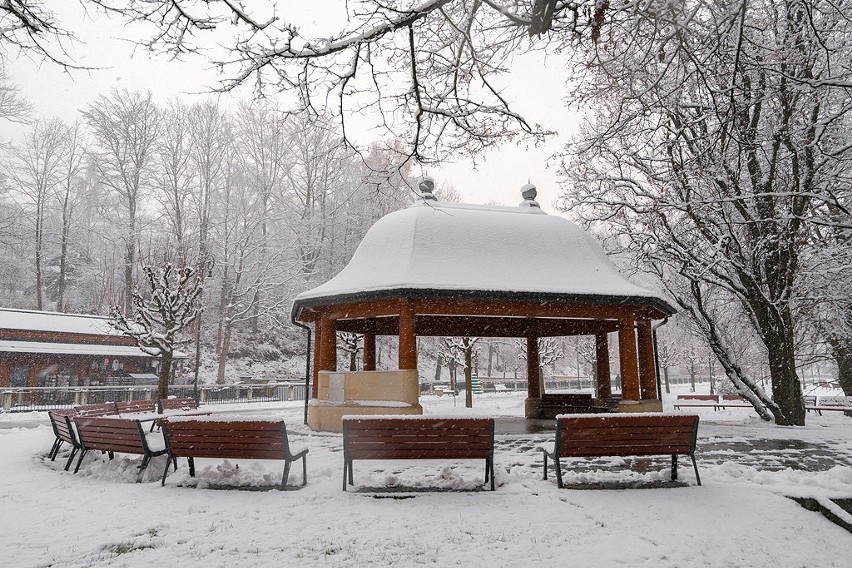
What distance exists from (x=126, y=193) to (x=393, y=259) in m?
27.2

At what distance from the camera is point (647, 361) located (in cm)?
1359

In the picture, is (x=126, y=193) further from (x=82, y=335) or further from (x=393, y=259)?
(x=393, y=259)

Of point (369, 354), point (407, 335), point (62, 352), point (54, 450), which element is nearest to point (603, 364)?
point (369, 354)

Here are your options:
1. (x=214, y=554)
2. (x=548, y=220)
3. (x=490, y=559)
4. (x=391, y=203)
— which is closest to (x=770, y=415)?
(x=548, y=220)

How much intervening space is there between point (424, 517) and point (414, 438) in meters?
1.21

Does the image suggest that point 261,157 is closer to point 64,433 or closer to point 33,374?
point 33,374

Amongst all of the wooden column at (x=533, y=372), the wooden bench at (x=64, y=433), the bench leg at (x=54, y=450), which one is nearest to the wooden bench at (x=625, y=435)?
the wooden bench at (x=64, y=433)

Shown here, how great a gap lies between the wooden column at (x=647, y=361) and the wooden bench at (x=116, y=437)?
11.1m

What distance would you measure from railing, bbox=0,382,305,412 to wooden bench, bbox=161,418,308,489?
18.5 m

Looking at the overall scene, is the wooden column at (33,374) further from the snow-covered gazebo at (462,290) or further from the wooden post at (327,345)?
the wooden post at (327,345)

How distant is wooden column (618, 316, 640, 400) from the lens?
1254 centimetres

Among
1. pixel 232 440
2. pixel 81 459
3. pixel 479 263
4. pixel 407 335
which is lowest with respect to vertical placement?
pixel 81 459

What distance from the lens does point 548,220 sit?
14.8 meters

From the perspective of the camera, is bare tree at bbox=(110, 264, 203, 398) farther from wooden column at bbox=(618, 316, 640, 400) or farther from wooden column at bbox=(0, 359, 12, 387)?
wooden column at bbox=(618, 316, 640, 400)
